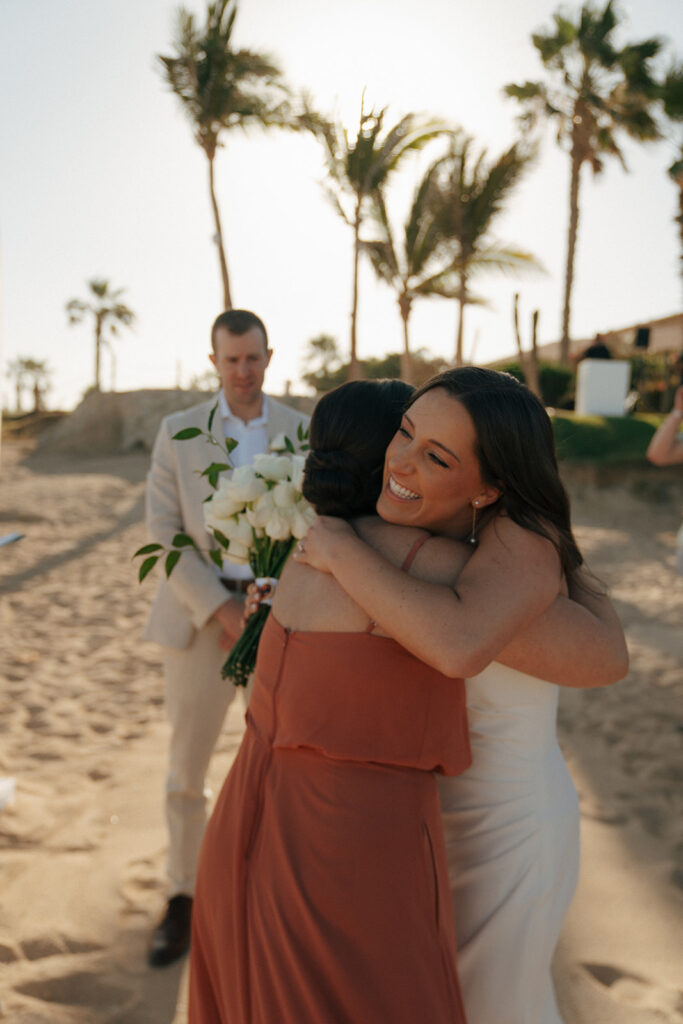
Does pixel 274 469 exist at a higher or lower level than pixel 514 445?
lower

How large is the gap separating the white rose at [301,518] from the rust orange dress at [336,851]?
0.50 meters

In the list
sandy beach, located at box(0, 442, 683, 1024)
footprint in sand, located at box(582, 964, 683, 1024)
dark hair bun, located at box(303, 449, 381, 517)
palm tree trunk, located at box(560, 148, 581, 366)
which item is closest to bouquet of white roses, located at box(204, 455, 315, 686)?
dark hair bun, located at box(303, 449, 381, 517)

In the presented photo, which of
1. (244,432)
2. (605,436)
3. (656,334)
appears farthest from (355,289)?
(656,334)

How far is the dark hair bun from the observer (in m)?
1.69

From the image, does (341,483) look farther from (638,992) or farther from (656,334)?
(656,334)

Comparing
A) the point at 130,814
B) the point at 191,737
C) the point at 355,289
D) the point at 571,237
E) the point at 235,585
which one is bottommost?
the point at 130,814

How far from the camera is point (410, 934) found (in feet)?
4.27

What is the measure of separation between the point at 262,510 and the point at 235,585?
1231mm

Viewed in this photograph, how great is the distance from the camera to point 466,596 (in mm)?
1354

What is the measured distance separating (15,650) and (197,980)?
5.48m

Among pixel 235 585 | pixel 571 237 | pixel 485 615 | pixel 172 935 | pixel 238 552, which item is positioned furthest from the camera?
pixel 571 237

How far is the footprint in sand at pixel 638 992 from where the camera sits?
2576mm

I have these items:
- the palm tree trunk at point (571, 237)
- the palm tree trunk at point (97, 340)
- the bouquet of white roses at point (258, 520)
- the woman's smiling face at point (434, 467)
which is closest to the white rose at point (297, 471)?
the bouquet of white roses at point (258, 520)

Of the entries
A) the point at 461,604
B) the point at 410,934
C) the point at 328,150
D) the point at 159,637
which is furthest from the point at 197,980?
the point at 328,150
